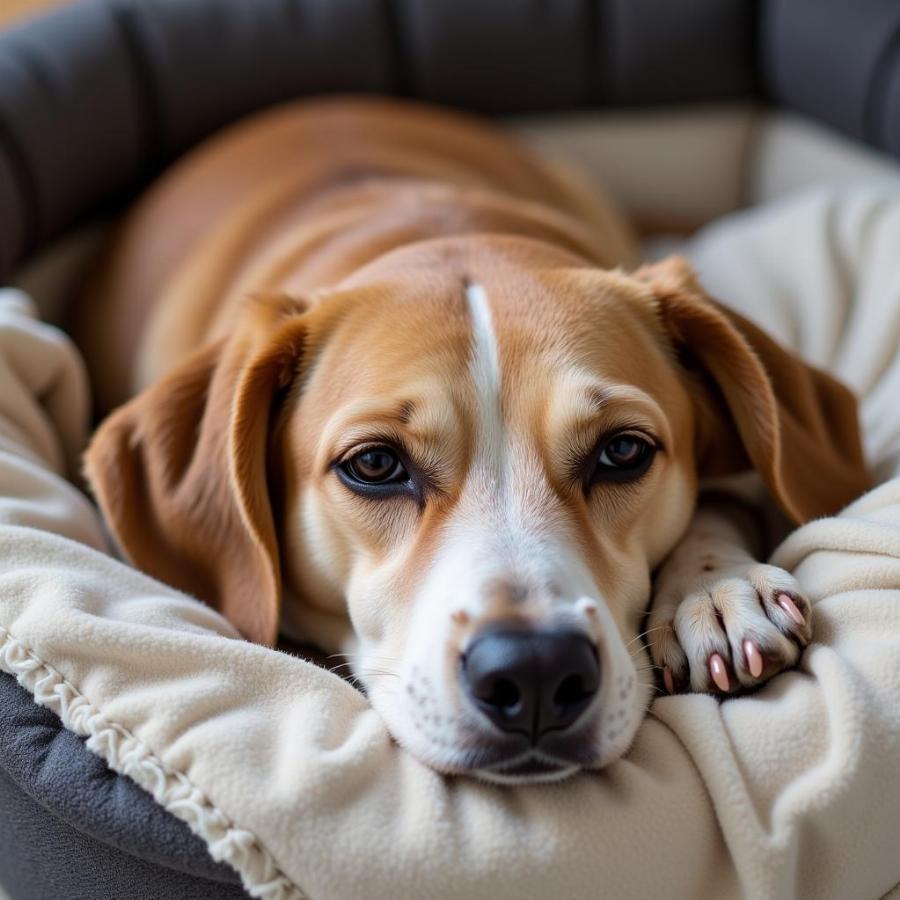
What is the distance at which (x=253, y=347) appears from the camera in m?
1.80

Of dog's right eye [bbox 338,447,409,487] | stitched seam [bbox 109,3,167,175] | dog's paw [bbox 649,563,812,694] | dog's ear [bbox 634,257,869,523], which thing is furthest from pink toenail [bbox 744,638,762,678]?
stitched seam [bbox 109,3,167,175]

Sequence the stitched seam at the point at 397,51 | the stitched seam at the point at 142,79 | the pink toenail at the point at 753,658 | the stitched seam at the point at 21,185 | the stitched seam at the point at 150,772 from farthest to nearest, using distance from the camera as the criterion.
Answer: the stitched seam at the point at 397,51 < the stitched seam at the point at 142,79 < the stitched seam at the point at 21,185 < the pink toenail at the point at 753,658 < the stitched seam at the point at 150,772

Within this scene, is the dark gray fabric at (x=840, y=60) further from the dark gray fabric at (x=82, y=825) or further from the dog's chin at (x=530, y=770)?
the dark gray fabric at (x=82, y=825)

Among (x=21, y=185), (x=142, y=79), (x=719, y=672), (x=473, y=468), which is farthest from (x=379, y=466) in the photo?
(x=142, y=79)

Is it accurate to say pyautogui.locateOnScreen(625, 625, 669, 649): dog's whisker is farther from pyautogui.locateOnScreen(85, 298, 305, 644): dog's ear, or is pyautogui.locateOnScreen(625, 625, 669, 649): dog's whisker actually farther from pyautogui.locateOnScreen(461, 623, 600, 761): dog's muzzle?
pyautogui.locateOnScreen(85, 298, 305, 644): dog's ear

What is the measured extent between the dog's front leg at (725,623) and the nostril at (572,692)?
0.82 ft

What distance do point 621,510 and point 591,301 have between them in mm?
342

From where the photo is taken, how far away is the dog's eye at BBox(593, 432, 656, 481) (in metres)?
1.63

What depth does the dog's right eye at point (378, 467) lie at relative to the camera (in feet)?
5.26

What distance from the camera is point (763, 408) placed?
1.79 meters

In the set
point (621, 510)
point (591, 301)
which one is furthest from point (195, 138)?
point (621, 510)

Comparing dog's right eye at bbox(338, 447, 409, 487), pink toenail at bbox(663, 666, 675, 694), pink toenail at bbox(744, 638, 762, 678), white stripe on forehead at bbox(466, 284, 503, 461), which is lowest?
pink toenail at bbox(663, 666, 675, 694)

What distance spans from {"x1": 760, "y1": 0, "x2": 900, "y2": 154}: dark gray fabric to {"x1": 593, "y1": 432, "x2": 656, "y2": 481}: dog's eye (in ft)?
5.47

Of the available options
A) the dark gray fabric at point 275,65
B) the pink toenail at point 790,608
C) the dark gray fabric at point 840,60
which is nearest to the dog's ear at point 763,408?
the pink toenail at point 790,608
